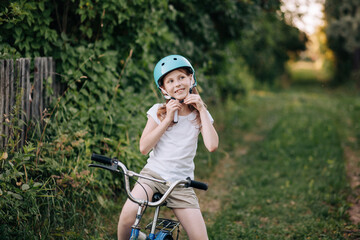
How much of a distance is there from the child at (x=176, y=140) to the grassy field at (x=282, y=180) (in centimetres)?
163

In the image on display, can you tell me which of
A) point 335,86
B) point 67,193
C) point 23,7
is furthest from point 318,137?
point 335,86

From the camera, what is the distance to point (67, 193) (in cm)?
387

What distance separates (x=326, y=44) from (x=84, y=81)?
78.3 feet

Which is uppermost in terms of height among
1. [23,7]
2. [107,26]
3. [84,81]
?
[107,26]

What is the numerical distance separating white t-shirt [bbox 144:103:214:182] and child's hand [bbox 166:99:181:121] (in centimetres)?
14

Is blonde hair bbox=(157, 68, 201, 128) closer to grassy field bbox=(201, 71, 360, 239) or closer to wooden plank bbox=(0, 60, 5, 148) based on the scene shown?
wooden plank bbox=(0, 60, 5, 148)

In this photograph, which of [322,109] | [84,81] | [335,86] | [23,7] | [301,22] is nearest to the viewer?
[23,7]

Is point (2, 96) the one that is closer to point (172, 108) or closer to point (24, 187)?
point (24, 187)

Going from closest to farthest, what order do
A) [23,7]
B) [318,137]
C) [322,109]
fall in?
1. [23,7]
2. [318,137]
3. [322,109]

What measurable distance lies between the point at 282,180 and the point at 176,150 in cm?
375

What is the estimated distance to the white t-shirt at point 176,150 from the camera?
2871mm

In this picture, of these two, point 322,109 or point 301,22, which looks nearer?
point 301,22

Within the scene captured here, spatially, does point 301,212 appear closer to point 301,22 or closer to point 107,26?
point 107,26

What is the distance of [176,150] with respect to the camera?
9.50ft
